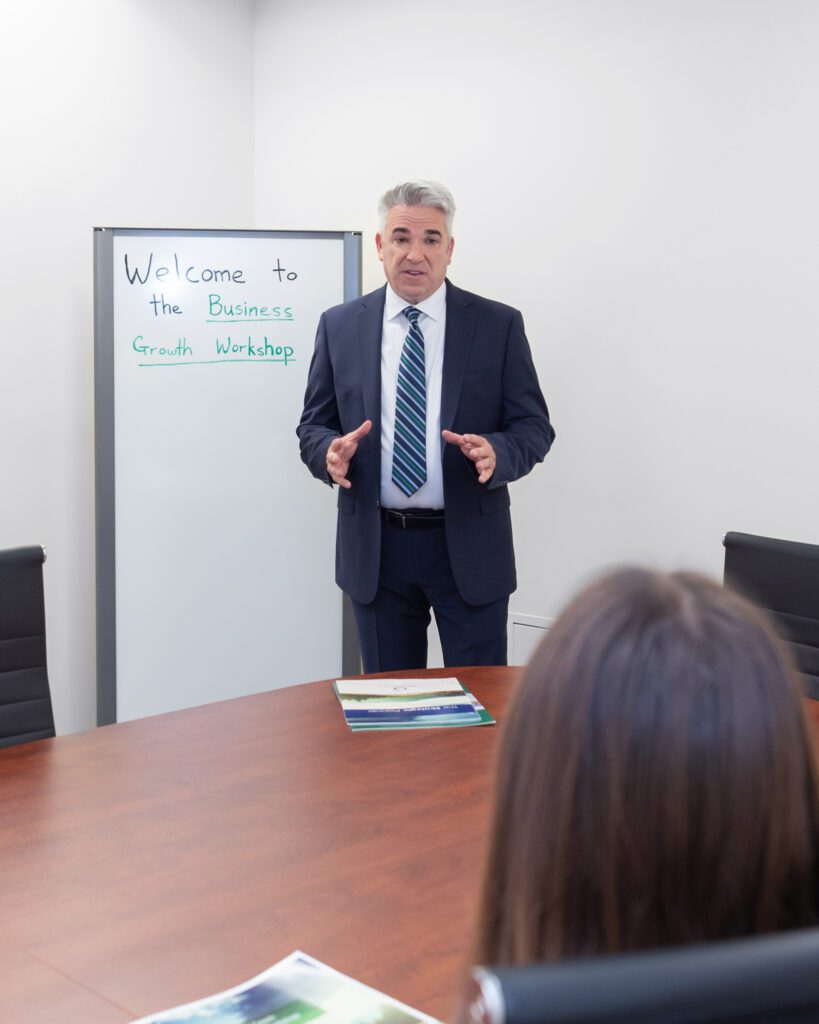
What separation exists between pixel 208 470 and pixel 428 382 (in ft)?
3.79

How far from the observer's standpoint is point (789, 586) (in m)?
2.49

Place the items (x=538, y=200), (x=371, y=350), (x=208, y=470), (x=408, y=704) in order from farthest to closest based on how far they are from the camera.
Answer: (x=208, y=470), (x=538, y=200), (x=371, y=350), (x=408, y=704)

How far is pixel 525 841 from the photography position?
2.11 ft

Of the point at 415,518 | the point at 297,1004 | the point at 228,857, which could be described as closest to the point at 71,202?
the point at 415,518

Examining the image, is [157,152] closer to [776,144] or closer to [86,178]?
[86,178]

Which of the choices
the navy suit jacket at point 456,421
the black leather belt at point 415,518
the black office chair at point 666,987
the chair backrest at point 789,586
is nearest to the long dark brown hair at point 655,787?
the black office chair at point 666,987

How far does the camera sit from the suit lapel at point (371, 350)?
129 inches

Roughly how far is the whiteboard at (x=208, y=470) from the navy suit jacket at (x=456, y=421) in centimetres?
74

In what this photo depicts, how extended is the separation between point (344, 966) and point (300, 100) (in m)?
4.02

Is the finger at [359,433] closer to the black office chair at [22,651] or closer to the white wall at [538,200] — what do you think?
the black office chair at [22,651]

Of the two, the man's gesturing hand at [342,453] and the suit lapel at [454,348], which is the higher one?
the suit lapel at [454,348]

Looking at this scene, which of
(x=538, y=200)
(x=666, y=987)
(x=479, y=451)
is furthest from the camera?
(x=538, y=200)

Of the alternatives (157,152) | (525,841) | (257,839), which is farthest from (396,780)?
(157,152)

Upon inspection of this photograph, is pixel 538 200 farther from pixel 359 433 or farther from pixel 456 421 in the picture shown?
pixel 359 433
